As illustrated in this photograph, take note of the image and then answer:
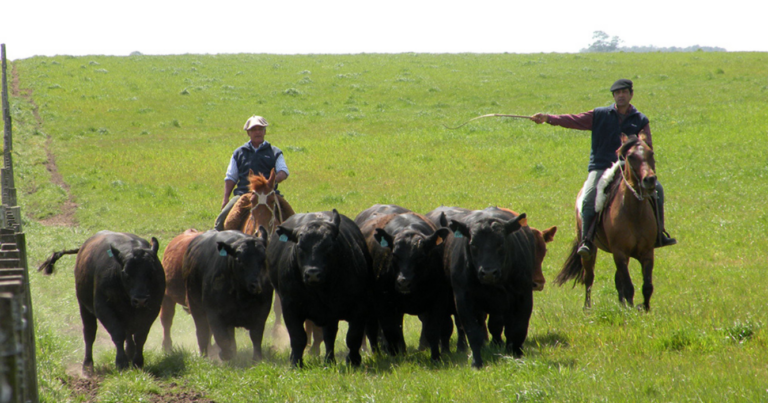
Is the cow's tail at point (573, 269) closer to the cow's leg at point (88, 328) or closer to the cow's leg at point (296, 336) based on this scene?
the cow's leg at point (296, 336)

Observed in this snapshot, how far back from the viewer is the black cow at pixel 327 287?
7.30m

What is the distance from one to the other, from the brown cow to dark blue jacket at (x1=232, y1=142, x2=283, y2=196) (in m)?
1.15

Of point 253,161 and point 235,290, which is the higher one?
point 253,161

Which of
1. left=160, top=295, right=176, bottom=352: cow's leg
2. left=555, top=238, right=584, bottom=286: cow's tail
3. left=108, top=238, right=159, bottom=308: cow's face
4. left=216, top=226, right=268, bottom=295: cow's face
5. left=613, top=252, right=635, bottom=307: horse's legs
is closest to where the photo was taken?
left=108, top=238, right=159, bottom=308: cow's face

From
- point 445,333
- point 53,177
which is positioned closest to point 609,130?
point 445,333

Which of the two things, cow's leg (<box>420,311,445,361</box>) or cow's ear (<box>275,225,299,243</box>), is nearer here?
cow's leg (<box>420,311,445,361</box>)

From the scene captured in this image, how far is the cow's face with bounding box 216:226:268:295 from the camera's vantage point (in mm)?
8031

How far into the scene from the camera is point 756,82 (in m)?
33.6

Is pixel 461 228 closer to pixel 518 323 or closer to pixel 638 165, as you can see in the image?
pixel 518 323

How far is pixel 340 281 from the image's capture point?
24.6ft

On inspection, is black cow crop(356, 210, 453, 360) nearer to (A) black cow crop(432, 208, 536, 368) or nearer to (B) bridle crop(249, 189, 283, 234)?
(A) black cow crop(432, 208, 536, 368)

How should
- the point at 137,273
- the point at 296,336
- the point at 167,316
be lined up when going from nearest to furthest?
the point at 296,336, the point at 137,273, the point at 167,316

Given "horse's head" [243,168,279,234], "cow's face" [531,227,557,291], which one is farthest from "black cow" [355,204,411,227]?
"cow's face" [531,227,557,291]

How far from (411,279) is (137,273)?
2.98m
